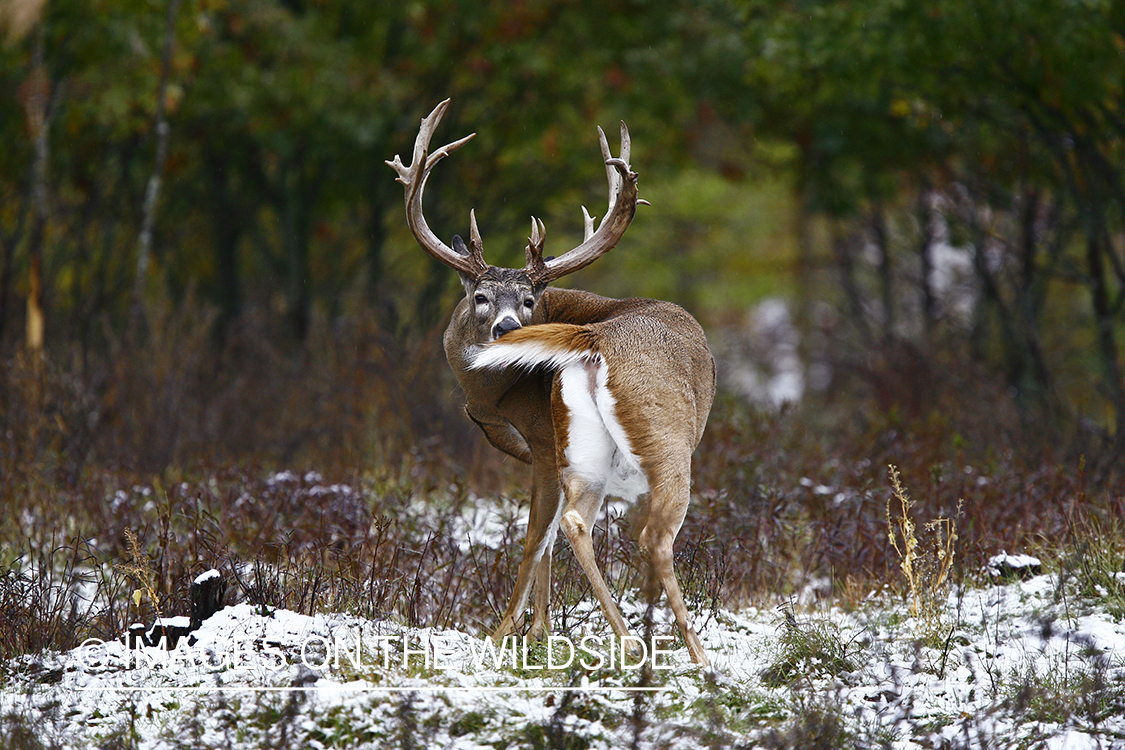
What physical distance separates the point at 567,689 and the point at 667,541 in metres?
0.69

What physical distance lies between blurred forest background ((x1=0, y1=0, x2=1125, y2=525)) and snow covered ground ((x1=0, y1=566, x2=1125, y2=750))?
2.65 m

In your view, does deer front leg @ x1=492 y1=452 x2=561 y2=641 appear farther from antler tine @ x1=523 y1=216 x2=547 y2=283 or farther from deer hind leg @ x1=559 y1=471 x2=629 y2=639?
antler tine @ x1=523 y1=216 x2=547 y2=283

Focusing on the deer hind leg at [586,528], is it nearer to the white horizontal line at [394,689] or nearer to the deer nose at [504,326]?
the white horizontal line at [394,689]

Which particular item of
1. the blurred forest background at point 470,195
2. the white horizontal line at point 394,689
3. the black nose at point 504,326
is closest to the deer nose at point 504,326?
the black nose at point 504,326

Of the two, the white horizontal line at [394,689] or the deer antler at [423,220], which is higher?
the deer antler at [423,220]

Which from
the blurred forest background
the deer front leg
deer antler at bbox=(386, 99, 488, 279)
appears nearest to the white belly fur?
the deer front leg

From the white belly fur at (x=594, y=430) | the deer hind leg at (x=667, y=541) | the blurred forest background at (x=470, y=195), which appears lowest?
the deer hind leg at (x=667, y=541)

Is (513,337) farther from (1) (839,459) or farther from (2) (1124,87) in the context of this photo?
(2) (1124,87)

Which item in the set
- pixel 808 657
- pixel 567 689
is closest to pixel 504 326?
pixel 567 689

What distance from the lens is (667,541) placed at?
169 inches

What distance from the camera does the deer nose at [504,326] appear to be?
197 inches

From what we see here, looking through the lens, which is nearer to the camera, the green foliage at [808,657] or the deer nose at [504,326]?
the green foliage at [808,657]

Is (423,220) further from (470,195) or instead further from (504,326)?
(470,195)

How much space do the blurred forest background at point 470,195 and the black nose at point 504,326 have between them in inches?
→ 100.0
